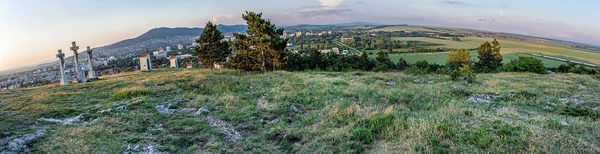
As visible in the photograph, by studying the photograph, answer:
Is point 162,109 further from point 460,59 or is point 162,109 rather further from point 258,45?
point 460,59

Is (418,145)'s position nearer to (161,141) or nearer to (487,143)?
(487,143)

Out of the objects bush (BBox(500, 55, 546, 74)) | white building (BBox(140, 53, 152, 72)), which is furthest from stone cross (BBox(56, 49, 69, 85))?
bush (BBox(500, 55, 546, 74))

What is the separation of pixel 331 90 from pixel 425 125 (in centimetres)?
629

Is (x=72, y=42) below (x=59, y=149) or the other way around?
the other way around

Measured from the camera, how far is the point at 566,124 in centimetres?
591

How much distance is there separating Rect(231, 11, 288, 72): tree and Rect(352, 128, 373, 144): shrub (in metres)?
16.1

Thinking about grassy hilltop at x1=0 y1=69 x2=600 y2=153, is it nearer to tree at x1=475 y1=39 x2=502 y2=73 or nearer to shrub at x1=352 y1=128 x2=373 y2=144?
shrub at x1=352 y1=128 x2=373 y2=144

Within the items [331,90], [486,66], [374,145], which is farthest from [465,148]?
[486,66]

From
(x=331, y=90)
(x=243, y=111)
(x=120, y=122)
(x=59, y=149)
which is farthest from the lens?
(x=331, y=90)

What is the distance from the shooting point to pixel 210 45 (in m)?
26.7

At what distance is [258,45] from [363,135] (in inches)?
705

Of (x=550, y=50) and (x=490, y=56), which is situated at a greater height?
(x=490, y=56)

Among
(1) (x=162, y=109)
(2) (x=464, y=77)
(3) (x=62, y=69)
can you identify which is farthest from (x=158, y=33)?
(2) (x=464, y=77)

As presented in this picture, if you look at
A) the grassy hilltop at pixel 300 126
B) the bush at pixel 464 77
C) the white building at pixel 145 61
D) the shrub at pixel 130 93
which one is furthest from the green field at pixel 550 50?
the white building at pixel 145 61
